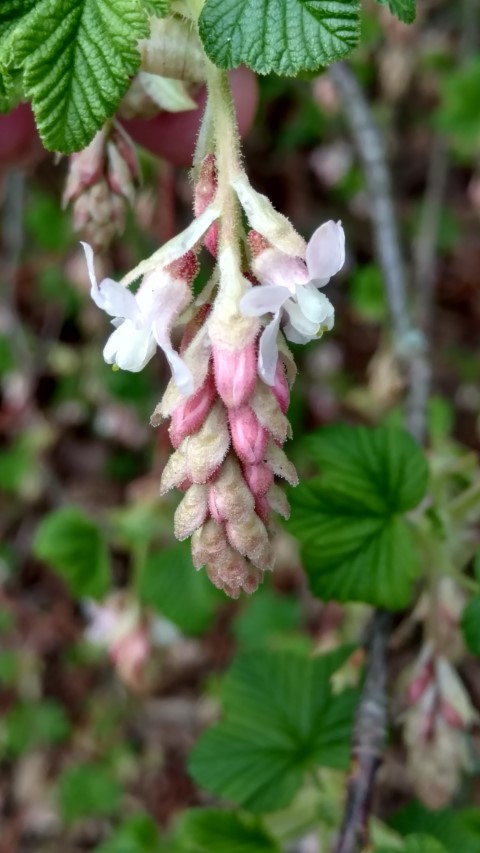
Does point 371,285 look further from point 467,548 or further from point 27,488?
point 467,548

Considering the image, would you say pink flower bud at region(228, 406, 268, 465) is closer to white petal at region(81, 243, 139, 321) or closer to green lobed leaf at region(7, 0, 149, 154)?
white petal at region(81, 243, 139, 321)

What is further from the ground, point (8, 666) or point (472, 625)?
point (472, 625)

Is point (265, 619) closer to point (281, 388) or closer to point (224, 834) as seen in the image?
point (224, 834)

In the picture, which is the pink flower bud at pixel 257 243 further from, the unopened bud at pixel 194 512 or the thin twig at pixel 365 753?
the thin twig at pixel 365 753

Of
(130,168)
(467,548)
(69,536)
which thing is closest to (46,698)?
(69,536)

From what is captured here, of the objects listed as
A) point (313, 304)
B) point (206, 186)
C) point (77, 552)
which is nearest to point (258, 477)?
point (313, 304)
